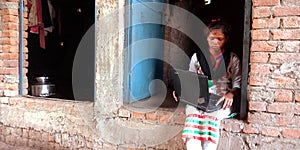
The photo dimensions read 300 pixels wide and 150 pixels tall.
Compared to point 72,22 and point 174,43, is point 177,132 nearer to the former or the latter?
point 174,43

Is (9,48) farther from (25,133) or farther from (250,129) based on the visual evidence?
(250,129)

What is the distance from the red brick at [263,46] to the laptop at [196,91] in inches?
18.2

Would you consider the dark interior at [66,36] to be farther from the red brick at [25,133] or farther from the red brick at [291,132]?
the red brick at [291,132]

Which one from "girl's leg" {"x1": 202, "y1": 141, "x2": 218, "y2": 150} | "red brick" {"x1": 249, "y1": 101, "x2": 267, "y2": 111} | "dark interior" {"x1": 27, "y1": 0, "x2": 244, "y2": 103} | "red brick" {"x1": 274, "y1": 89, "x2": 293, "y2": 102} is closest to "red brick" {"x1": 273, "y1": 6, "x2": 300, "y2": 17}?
"red brick" {"x1": 274, "y1": 89, "x2": 293, "y2": 102}

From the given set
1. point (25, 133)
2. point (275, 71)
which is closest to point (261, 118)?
point (275, 71)

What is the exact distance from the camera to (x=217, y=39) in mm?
1867

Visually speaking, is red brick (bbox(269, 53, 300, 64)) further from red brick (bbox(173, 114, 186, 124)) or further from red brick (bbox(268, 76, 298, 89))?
red brick (bbox(173, 114, 186, 124))

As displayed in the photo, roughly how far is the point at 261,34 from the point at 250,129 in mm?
738

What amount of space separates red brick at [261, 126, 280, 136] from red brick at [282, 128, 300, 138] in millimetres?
46

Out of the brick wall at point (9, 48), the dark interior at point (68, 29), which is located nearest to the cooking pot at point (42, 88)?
the brick wall at point (9, 48)

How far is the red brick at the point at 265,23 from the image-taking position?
175 centimetres

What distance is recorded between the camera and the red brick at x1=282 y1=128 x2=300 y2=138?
175 centimetres

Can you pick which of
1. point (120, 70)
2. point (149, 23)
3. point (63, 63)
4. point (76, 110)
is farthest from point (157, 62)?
point (63, 63)

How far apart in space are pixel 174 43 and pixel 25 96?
7.70ft
